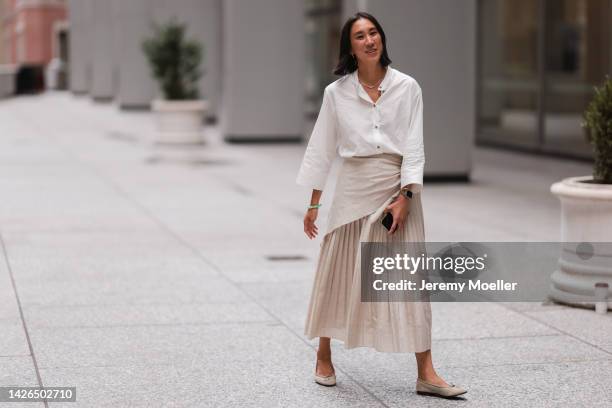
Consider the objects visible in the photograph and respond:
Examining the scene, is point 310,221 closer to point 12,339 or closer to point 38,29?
point 12,339

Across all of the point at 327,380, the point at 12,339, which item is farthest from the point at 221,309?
the point at 327,380

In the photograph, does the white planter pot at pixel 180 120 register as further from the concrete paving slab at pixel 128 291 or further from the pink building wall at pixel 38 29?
the pink building wall at pixel 38 29

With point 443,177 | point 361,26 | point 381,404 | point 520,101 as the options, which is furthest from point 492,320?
point 520,101

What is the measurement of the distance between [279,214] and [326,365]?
6856mm

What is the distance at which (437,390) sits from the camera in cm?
577

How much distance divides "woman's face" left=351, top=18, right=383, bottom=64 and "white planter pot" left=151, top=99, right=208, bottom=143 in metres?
16.8

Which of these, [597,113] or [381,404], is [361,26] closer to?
[381,404]

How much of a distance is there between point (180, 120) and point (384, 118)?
669 inches

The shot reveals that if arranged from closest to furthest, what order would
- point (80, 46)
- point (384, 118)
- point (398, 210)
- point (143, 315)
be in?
point (398, 210) < point (384, 118) < point (143, 315) < point (80, 46)

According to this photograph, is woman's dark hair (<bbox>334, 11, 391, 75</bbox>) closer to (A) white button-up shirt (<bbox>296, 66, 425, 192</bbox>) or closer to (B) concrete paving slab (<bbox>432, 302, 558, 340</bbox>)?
(A) white button-up shirt (<bbox>296, 66, 425, 192</bbox>)

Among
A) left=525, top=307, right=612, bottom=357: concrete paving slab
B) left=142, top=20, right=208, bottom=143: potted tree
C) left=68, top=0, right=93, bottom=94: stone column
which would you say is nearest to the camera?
left=525, top=307, right=612, bottom=357: concrete paving slab

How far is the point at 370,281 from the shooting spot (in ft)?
18.7

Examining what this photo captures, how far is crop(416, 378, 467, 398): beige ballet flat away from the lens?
5742 millimetres

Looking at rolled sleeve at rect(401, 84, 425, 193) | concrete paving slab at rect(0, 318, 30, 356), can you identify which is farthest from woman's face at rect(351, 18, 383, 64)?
concrete paving slab at rect(0, 318, 30, 356)
